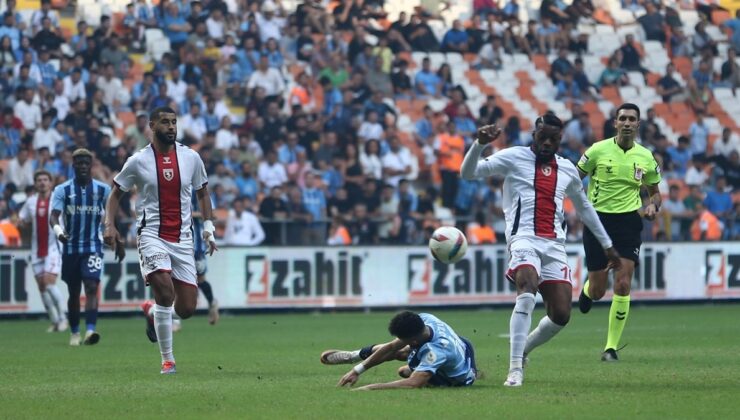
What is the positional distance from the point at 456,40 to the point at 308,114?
5.75 metres

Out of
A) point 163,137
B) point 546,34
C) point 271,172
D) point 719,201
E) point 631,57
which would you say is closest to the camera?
point 163,137

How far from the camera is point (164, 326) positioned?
13.3 meters

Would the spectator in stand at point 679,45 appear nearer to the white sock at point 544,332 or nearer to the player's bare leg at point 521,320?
the white sock at point 544,332

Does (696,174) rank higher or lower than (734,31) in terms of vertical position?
lower

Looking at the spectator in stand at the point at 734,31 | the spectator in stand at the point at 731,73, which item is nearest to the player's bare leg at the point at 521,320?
the spectator in stand at the point at 731,73

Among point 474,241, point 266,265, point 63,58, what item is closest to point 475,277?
point 474,241

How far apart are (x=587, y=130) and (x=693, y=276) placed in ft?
17.4

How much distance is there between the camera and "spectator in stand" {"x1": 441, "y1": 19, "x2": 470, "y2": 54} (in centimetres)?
3438

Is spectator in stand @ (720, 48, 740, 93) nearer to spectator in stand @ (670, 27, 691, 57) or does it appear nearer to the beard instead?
spectator in stand @ (670, 27, 691, 57)

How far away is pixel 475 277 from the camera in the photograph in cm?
2652

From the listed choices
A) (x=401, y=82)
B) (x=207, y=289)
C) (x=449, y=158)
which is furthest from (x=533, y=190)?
(x=401, y=82)

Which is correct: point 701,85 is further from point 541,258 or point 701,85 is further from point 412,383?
point 412,383

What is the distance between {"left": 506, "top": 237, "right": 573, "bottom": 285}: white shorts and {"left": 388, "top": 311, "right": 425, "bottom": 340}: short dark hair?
1.27 m

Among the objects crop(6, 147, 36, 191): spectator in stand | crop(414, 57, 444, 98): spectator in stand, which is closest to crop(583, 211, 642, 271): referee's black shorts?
crop(6, 147, 36, 191): spectator in stand
